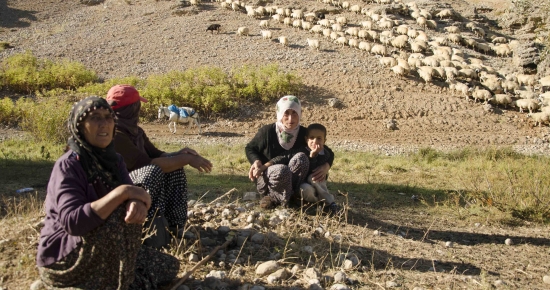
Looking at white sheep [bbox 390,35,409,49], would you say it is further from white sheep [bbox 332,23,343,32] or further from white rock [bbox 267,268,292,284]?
white rock [bbox 267,268,292,284]

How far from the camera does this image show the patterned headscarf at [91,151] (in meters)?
2.44

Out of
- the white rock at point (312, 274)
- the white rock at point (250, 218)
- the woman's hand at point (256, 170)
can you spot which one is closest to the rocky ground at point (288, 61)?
the woman's hand at point (256, 170)

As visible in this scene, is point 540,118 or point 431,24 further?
point 431,24

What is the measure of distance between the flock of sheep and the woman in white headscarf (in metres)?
11.2

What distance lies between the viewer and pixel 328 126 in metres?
13.0

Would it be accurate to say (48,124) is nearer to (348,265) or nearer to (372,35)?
(348,265)

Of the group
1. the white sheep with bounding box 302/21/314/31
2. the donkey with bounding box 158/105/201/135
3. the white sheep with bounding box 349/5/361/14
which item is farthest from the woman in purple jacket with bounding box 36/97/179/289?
the white sheep with bounding box 349/5/361/14

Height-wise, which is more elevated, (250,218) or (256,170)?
(256,170)

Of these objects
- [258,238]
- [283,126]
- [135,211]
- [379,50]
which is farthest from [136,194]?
[379,50]

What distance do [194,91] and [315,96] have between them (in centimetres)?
340

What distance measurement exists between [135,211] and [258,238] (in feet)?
5.77

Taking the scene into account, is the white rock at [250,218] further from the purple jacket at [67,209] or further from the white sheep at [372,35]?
the white sheep at [372,35]

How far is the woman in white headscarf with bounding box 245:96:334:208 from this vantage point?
14.6ft

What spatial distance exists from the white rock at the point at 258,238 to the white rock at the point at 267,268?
1.61 feet
